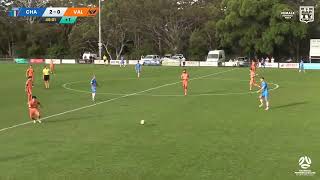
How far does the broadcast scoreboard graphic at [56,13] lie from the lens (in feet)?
356

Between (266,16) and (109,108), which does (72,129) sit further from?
(266,16)

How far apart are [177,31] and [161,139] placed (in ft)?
265

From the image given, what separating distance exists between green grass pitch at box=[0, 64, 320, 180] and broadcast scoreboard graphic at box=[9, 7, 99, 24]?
3065 inches

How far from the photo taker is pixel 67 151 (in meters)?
16.7

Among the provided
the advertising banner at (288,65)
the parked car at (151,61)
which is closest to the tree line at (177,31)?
the advertising banner at (288,65)

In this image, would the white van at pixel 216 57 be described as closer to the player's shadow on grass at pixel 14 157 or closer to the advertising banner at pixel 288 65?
the advertising banner at pixel 288 65

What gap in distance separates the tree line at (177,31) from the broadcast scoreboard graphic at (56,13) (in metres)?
2.37

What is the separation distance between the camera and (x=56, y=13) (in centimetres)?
10938

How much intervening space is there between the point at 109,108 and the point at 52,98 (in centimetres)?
669

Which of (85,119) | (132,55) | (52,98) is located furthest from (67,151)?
(132,55)

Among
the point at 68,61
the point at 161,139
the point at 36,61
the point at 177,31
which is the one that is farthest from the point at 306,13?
the point at 161,139

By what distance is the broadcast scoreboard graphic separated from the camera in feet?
356

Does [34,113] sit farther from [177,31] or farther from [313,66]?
[177,31]

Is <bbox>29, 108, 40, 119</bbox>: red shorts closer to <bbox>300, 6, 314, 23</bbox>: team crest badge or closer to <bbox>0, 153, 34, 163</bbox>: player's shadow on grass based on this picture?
<bbox>0, 153, 34, 163</bbox>: player's shadow on grass
